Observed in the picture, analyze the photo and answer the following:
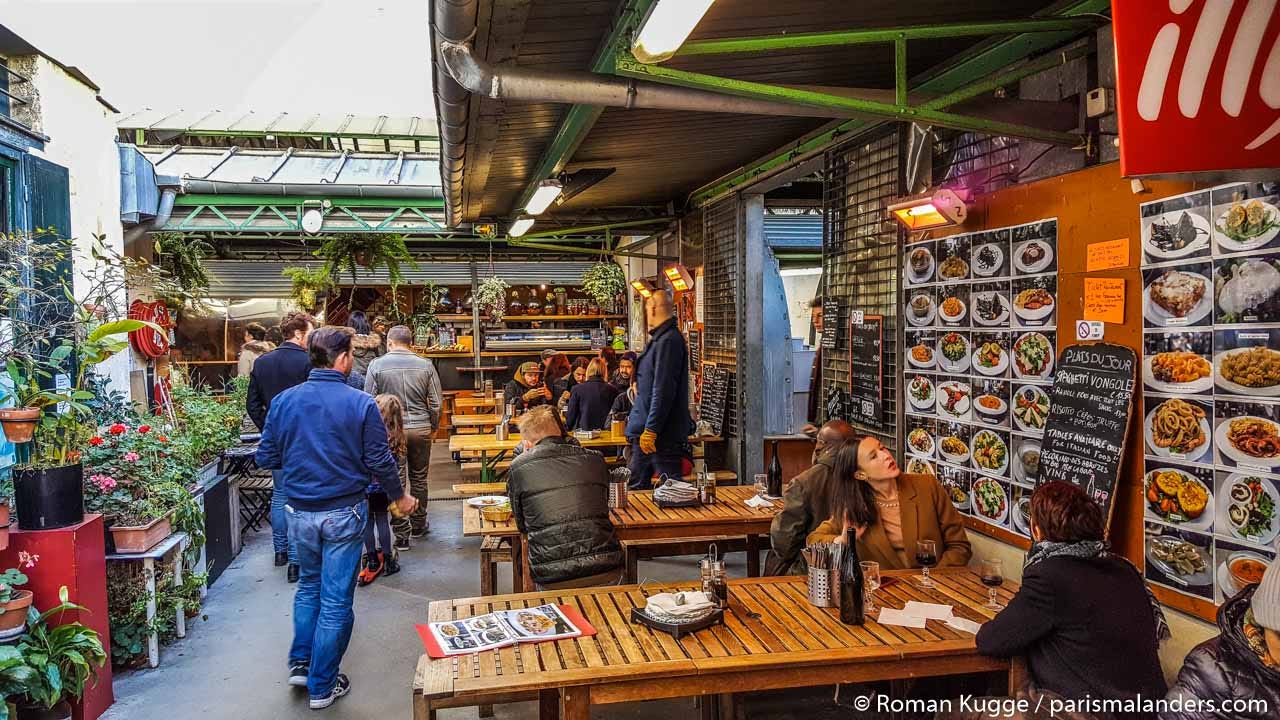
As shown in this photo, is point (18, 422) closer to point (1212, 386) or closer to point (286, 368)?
point (286, 368)

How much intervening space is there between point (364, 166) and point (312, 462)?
→ 350 inches

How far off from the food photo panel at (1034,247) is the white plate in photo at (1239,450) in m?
1.12

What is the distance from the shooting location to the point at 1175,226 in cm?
319

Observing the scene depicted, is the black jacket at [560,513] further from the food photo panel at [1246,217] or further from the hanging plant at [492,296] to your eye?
the hanging plant at [492,296]

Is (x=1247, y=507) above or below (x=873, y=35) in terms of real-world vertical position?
below

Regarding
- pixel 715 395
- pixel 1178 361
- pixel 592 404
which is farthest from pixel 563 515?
pixel 715 395

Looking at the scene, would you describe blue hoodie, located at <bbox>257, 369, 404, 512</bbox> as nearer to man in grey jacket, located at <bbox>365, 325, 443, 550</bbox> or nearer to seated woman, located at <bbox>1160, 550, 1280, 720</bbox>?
man in grey jacket, located at <bbox>365, 325, 443, 550</bbox>

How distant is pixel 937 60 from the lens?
4652 millimetres

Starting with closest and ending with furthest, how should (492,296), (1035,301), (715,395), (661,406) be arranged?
1. (1035,301)
2. (661,406)
3. (715,395)
4. (492,296)

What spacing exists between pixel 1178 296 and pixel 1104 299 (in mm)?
383

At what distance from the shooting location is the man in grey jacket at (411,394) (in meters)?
7.48

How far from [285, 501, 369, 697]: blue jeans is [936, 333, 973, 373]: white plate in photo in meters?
3.31

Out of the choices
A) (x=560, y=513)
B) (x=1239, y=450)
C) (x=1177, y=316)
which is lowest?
(x=560, y=513)

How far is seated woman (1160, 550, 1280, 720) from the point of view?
2.04 m
